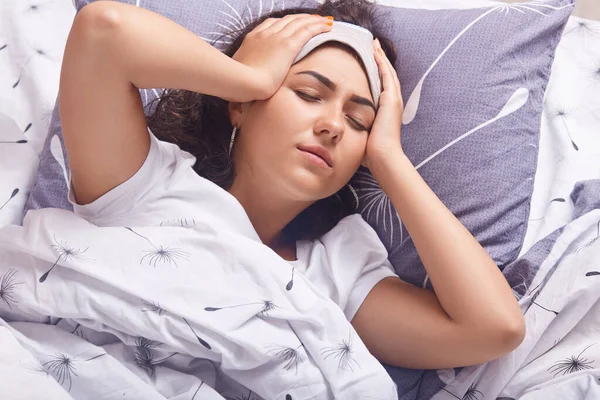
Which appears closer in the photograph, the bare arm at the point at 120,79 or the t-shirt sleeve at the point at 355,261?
the bare arm at the point at 120,79

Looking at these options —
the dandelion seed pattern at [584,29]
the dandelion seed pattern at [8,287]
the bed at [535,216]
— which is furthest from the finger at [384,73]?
the dandelion seed pattern at [8,287]

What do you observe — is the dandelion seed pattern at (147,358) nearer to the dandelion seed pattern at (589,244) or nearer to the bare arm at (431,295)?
the bare arm at (431,295)

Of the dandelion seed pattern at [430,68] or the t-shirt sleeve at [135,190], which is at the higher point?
the dandelion seed pattern at [430,68]

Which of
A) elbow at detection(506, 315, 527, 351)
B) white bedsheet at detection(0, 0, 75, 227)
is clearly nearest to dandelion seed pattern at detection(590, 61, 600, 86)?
elbow at detection(506, 315, 527, 351)

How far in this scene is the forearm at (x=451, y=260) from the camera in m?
1.07

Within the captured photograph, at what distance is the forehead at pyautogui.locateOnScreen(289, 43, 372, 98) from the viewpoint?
3.65 feet

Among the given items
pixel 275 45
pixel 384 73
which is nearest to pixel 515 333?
pixel 384 73

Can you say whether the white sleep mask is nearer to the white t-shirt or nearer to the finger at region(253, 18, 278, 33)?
the finger at region(253, 18, 278, 33)

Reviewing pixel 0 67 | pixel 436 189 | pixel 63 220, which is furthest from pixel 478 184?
pixel 0 67

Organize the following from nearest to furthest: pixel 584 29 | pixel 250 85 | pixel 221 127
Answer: pixel 250 85, pixel 221 127, pixel 584 29

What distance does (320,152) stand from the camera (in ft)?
3.53

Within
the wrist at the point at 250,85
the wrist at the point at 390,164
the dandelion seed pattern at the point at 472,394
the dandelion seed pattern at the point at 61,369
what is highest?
the wrist at the point at 250,85

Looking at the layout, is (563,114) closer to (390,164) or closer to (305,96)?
(390,164)

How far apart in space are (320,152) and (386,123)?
0.17 metres
